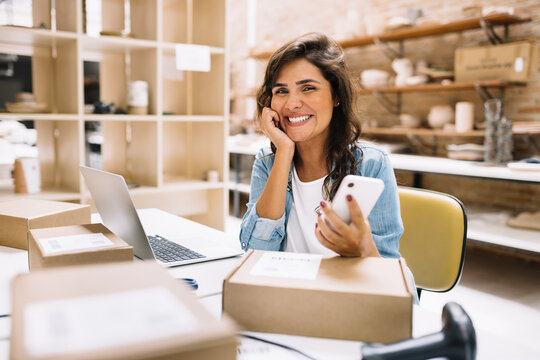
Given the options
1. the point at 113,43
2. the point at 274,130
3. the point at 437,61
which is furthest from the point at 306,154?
the point at 437,61

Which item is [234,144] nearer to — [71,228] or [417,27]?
[417,27]

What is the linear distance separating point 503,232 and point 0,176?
2.86 m

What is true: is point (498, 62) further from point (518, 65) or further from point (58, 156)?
point (58, 156)

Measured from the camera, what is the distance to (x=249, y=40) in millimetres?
6152

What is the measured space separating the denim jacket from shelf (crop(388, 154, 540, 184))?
60.3 inches

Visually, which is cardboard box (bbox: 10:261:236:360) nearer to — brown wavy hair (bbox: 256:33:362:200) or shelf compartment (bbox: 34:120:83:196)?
brown wavy hair (bbox: 256:33:362:200)

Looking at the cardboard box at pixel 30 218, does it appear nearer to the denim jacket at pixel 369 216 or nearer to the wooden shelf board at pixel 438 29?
the denim jacket at pixel 369 216

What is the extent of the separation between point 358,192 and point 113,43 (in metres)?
1.91

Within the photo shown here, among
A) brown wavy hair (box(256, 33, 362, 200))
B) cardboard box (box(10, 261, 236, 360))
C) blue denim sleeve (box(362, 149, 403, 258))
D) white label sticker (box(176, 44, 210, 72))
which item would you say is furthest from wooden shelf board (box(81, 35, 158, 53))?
cardboard box (box(10, 261, 236, 360))

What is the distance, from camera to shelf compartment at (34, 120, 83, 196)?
2.47m

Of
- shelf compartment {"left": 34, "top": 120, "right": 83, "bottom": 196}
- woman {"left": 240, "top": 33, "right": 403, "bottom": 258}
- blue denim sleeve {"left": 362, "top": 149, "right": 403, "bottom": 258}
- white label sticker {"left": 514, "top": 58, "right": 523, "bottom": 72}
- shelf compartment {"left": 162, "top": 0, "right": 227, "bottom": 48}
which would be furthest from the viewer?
white label sticker {"left": 514, "top": 58, "right": 523, "bottom": 72}

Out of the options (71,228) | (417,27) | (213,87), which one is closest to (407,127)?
(417,27)

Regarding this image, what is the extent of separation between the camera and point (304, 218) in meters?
1.46

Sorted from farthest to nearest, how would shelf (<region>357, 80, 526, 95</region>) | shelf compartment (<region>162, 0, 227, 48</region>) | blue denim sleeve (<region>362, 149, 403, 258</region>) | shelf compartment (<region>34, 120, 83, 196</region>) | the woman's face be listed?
shelf (<region>357, 80, 526, 95</region>), shelf compartment (<region>162, 0, 227, 48</region>), shelf compartment (<region>34, 120, 83, 196</region>), the woman's face, blue denim sleeve (<region>362, 149, 403, 258</region>)
